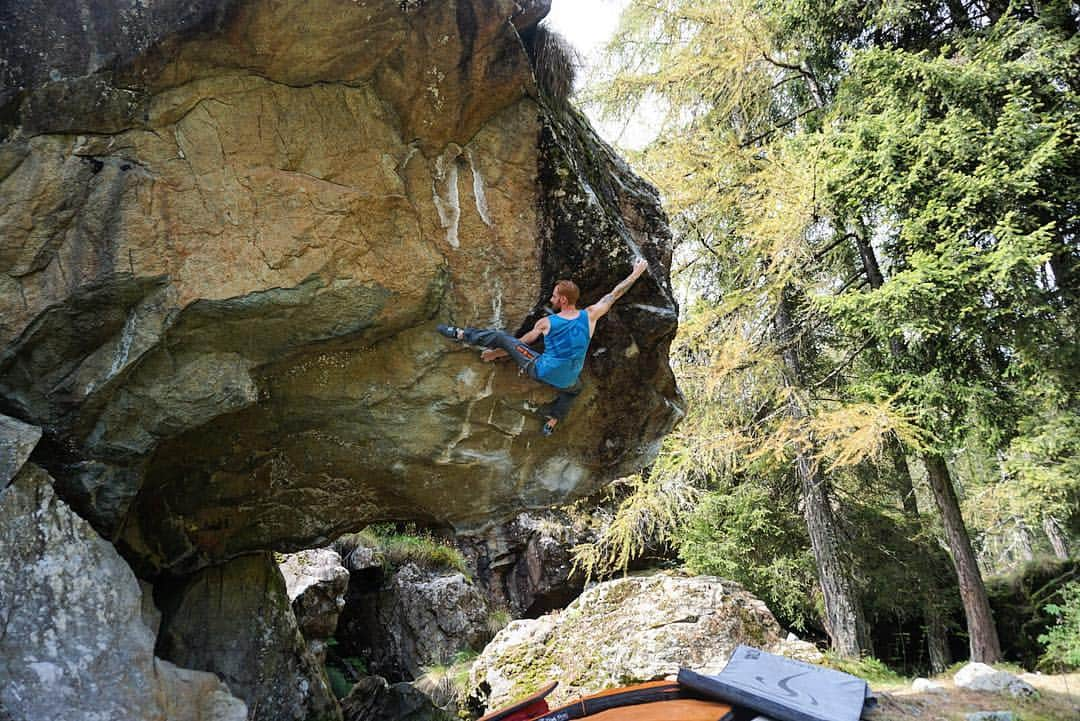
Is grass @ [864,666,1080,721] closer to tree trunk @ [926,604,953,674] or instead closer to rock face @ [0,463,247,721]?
tree trunk @ [926,604,953,674]

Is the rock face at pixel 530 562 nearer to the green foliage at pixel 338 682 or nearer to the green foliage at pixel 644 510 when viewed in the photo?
the green foliage at pixel 644 510

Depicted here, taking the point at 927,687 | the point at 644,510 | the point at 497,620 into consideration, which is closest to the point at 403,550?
the point at 497,620

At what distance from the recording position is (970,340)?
7652 millimetres

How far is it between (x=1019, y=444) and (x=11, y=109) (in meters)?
8.64

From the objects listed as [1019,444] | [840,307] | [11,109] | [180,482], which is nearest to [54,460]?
[180,482]

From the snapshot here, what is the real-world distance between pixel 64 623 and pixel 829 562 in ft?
28.4

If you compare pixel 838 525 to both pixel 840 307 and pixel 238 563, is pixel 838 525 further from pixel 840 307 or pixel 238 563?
pixel 238 563

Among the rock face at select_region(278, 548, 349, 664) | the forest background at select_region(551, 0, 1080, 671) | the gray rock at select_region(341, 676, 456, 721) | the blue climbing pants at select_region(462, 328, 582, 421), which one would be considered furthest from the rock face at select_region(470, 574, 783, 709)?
the blue climbing pants at select_region(462, 328, 582, 421)

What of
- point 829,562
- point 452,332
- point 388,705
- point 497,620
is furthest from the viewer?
point 497,620

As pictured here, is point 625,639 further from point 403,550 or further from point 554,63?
point 403,550

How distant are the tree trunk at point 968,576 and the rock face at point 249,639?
24.1 ft

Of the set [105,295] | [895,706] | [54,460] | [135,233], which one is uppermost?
[135,233]

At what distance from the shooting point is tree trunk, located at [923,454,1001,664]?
A: 842 centimetres

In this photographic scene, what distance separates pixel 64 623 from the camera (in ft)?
12.2
